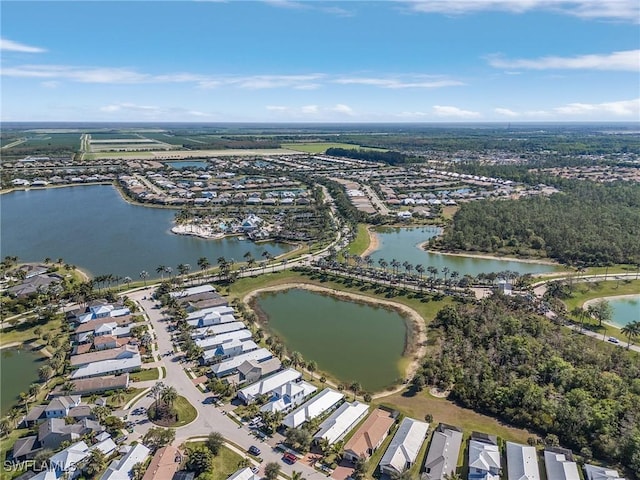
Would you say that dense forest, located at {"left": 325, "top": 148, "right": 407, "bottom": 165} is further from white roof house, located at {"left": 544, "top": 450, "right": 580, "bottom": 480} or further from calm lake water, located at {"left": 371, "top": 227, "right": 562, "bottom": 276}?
white roof house, located at {"left": 544, "top": 450, "right": 580, "bottom": 480}

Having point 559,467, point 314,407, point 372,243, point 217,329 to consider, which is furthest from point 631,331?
point 372,243

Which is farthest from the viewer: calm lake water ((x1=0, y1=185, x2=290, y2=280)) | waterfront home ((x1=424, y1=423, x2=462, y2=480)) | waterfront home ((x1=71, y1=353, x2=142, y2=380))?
→ calm lake water ((x1=0, y1=185, x2=290, y2=280))

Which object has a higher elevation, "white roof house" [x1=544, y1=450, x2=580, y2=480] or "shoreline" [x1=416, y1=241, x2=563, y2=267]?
"shoreline" [x1=416, y1=241, x2=563, y2=267]

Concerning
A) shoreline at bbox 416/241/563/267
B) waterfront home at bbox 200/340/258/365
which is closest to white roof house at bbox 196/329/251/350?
waterfront home at bbox 200/340/258/365

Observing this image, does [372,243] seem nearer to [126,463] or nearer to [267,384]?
[267,384]

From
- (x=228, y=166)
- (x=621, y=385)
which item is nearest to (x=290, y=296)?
(x=621, y=385)

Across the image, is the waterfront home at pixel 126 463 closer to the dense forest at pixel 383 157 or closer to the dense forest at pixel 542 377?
the dense forest at pixel 542 377
